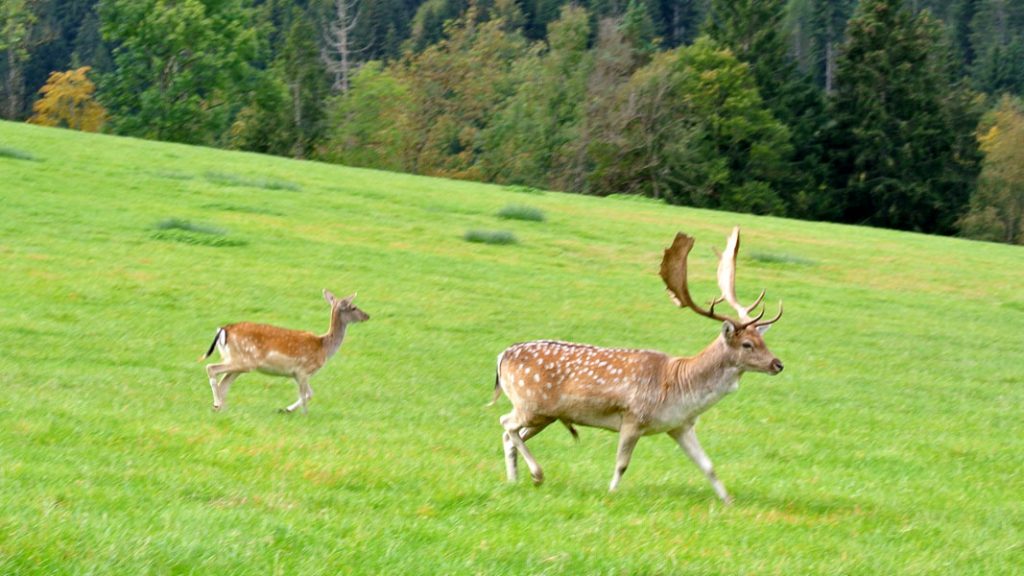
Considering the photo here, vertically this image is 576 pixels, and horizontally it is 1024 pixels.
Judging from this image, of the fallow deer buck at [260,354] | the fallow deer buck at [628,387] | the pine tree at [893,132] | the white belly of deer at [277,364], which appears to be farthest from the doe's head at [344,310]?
the pine tree at [893,132]

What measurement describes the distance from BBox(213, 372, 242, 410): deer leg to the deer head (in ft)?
16.7

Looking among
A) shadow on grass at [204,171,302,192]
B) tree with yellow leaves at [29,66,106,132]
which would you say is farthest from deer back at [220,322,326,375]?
tree with yellow leaves at [29,66,106,132]

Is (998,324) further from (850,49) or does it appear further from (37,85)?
(37,85)

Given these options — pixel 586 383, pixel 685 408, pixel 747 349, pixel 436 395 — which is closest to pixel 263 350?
pixel 436 395

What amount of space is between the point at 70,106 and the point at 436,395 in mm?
74268

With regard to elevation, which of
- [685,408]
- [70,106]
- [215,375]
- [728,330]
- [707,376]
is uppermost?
[728,330]

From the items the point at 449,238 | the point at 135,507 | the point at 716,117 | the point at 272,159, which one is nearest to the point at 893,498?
the point at 135,507

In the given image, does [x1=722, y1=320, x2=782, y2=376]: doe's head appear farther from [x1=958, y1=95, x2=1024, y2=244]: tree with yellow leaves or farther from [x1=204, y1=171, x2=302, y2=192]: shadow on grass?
[x1=958, y1=95, x2=1024, y2=244]: tree with yellow leaves

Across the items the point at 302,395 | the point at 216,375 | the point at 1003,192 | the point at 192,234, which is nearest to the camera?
the point at 302,395

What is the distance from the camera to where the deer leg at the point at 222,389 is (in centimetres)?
1430

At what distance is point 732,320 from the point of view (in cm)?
1098

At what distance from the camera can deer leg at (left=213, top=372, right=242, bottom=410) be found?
1430 cm

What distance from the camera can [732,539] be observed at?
9.23 m

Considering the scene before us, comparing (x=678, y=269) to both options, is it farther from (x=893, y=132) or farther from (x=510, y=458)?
(x=893, y=132)
